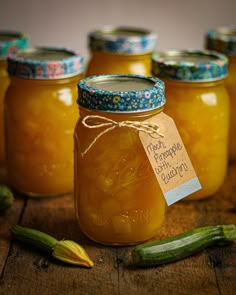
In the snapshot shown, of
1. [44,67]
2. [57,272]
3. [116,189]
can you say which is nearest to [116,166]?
[116,189]

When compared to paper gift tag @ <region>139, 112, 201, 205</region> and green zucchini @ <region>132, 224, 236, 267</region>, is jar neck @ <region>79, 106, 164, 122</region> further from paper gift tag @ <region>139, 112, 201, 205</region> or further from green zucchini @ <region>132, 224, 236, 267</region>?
green zucchini @ <region>132, 224, 236, 267</region>

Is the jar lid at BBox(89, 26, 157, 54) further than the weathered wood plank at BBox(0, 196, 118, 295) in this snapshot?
Yes

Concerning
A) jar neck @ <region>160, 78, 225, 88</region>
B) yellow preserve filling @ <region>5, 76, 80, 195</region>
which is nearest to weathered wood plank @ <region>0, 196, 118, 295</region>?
yellow preserve filling @ <region>5, 76, 80, 195</region>

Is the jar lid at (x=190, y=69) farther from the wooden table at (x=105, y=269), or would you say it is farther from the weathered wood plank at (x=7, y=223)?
the weathered wood plank at (x=7, y=223)

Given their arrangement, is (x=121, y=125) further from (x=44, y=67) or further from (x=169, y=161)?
(x=44, y=67)

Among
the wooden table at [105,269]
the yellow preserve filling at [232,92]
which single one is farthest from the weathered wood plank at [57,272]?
the yellow preserve filling at [232,92]

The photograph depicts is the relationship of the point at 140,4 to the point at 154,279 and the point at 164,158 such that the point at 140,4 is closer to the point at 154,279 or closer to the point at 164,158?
the point at 164,158

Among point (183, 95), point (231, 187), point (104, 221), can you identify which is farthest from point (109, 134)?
point (231, 187)
